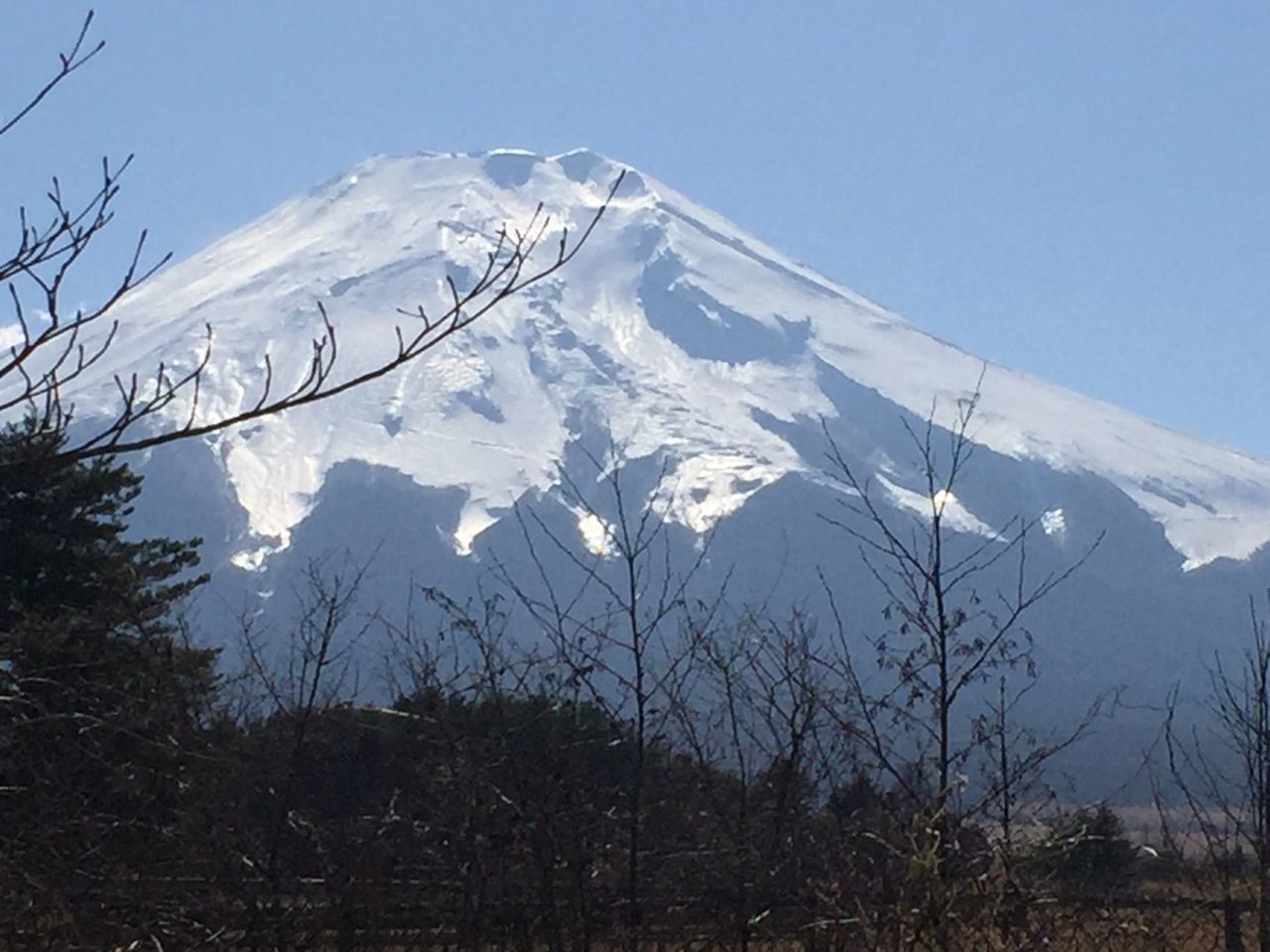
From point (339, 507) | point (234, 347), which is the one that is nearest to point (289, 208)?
point (234, 347)

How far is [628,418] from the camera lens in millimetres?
144125

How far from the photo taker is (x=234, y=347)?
147375 mm

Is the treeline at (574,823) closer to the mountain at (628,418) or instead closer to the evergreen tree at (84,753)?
the evergreen tree at (84,753)

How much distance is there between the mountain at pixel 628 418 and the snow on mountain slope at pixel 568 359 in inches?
14.7

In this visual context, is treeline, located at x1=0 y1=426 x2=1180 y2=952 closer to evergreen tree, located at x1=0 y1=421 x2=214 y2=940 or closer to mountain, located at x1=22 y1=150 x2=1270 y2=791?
evergreen tree, located at x1=0 y1=421 x2=214 y2=940

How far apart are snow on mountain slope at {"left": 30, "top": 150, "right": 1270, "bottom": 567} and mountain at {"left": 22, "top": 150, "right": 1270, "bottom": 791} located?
37 cm

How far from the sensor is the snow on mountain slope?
143000mm

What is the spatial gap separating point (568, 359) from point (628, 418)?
46.1 feet

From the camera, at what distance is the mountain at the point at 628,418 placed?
134375 millimetres

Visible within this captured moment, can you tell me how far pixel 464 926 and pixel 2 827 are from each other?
240cm

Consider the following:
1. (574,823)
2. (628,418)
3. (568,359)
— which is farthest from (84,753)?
(568,359)

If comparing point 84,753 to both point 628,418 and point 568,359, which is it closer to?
point 628,418

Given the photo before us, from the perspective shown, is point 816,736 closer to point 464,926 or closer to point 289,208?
point 464,926

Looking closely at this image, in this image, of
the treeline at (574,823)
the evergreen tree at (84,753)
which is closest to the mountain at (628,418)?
the evergreen tree at (84,753)
